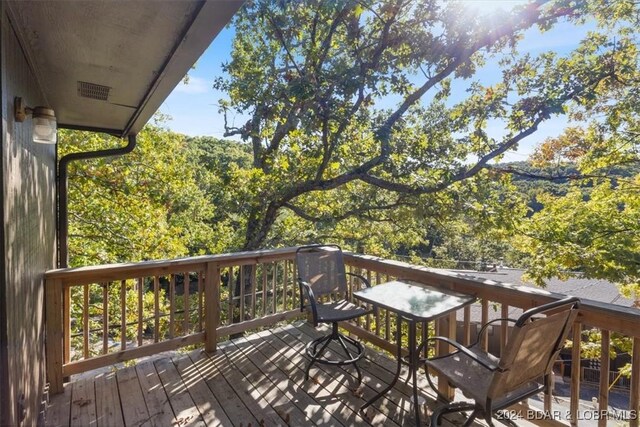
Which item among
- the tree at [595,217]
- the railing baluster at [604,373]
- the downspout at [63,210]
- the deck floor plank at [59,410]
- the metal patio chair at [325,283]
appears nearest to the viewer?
the railing baluster at [604,373]

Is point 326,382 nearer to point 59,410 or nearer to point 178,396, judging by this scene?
point 178,396

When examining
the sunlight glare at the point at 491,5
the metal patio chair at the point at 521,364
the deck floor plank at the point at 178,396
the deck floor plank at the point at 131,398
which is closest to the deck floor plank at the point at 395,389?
the metal patio chair at the point at 521,364

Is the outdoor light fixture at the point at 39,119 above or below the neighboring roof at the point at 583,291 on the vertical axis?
above

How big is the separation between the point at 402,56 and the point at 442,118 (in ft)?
6.56

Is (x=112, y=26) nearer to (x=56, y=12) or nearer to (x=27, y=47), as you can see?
(x=56, y=12)

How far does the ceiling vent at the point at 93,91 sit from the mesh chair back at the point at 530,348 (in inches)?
123

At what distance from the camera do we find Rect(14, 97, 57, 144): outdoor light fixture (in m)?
1.62

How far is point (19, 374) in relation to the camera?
63.0 inches

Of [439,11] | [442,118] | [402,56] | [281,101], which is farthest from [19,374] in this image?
[442,118]

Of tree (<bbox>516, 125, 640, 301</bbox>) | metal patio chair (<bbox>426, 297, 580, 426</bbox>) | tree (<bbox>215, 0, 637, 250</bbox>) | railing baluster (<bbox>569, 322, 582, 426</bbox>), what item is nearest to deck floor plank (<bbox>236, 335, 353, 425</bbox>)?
metal patio chair (<bbox>426, 297, 580, 426</bbox>)

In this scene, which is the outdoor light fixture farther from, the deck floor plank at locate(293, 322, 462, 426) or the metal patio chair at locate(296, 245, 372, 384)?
the deck floor plank at locate(293, 322, 462, 426)

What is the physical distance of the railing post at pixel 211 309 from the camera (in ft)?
10.7

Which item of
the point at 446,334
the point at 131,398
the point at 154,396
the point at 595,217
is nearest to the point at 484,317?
the point at 446,334

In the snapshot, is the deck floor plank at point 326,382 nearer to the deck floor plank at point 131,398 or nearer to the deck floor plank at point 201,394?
the deck floor plank at point 201,394
